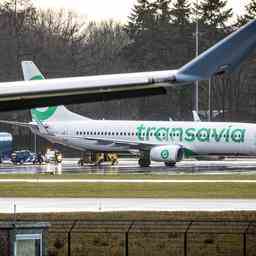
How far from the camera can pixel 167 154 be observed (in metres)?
Answer: 81.9

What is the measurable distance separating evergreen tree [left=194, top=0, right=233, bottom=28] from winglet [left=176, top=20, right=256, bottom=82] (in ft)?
387

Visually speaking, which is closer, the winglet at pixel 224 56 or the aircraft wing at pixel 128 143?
the winglet at pixel 224 56

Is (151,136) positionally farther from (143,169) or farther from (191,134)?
(143,169)

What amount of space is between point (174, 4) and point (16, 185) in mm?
91721

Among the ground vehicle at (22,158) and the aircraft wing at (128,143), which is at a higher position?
the aircraft wing at (128,143)

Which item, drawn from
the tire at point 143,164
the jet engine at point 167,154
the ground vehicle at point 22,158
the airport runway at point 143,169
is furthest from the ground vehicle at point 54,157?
the ground vehicle at point 22,158

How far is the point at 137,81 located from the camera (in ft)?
54.3

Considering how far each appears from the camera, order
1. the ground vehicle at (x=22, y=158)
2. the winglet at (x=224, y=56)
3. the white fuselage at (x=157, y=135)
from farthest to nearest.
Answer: the ground vehicle at (x=22, y=158) < the white fuselage at (x=157, y=135) < the winglet at (x=224, y=56)

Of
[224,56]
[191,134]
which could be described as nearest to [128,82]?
[224,56]

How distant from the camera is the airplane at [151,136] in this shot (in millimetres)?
81500

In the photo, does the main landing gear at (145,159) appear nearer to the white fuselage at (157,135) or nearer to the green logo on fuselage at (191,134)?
the white fuselage at (157,135)

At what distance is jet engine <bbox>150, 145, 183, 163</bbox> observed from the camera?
81.8m

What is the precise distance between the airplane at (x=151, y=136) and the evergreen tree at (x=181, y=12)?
5085cm

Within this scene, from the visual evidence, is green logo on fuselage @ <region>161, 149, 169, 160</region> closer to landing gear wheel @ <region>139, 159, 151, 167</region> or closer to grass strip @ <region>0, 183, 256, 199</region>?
landing gear wheel @ <region>139, 159, 151, 167</region>
